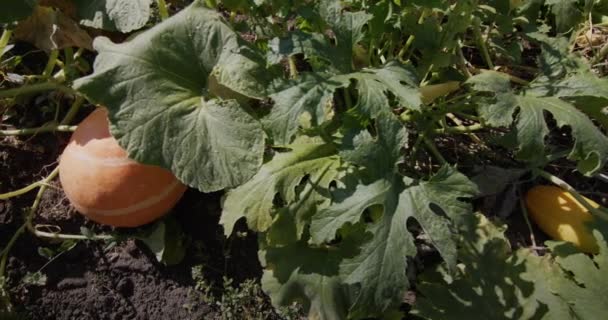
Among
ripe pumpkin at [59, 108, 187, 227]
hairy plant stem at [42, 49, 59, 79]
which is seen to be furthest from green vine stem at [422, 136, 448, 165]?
hairy plant stem at [42, 49, 59, 79]

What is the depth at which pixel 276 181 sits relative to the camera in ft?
8.23

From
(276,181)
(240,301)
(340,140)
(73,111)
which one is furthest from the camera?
(73,111)

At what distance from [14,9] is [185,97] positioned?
3.18ft

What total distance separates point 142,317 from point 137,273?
210 millimetres

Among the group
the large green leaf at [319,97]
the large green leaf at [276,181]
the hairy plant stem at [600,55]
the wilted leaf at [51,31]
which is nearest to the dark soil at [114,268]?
the large green leaf at [276,181]

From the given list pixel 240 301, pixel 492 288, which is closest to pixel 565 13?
pixel 492 288

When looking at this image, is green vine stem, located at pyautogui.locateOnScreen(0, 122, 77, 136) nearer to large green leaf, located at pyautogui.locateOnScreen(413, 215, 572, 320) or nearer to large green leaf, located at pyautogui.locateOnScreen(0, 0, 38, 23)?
large green leaf, located at pyautogui.locateOnScreen(0, 0, 38, 23)

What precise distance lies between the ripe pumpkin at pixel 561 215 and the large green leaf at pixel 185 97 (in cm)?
145

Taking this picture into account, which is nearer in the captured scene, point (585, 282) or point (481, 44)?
point (585, 282)

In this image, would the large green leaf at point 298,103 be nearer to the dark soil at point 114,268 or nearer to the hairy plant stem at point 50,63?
the dark soil at point 114,268

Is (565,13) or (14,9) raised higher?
(565,13)

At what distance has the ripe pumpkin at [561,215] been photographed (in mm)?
2793

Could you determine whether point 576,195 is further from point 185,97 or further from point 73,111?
point 73,111

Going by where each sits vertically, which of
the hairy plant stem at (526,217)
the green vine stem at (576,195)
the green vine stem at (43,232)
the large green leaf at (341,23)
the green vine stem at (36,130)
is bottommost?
the green vine stem at (43,232)
